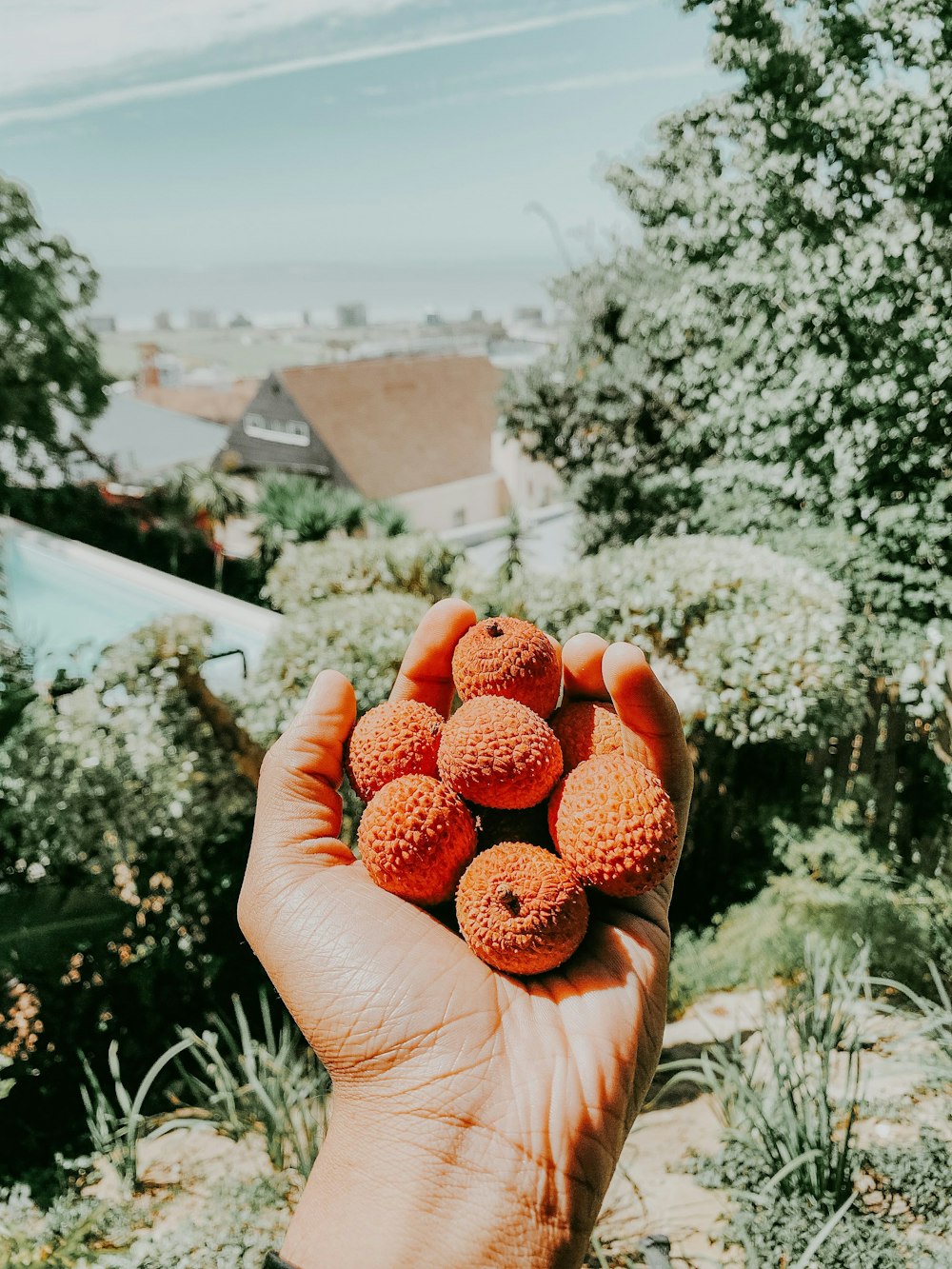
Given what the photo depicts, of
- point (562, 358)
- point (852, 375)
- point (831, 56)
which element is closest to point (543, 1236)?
point (852, 375)

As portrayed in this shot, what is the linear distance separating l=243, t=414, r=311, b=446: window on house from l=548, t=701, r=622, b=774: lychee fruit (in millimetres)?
23614

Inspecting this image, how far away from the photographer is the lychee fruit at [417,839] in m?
1.52

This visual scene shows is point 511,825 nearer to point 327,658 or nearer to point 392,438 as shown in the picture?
point 327,658

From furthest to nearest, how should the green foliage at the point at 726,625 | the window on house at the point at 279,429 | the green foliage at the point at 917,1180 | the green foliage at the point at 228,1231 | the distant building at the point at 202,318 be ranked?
the distant building at the point at 202,318 → the window on house at the point at 279,429 → the green foliage at the point at 726,625 → the green foliage at the point at 917,1180 → the green foliage at the point at 228,1231

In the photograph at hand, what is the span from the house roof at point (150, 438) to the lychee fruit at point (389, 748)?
52.7ft

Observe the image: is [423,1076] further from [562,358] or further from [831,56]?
[562,358]

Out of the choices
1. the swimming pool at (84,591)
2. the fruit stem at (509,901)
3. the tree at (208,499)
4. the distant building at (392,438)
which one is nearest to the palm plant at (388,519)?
the swimming pool at (84,591)

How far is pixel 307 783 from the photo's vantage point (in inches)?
67.6

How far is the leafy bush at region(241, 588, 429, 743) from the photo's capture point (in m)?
3.76

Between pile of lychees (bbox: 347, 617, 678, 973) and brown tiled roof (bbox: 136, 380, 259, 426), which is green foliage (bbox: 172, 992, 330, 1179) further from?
brown tiled roof (bbox: 136, 380, 259, 426)

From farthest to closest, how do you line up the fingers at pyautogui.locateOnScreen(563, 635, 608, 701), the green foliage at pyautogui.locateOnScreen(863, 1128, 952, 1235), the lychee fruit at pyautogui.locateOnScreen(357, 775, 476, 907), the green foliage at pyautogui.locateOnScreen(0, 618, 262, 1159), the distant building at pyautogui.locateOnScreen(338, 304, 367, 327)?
1. the distant building at pyautogui.locateOnScreen(338, 304, 367, 327)
2. the green foliage at pyautogui.locateOnScreen(0, 618, 262, 1159)
3. the green foliage at pyautogui.locateOnScreen(863, 1128, 952, 1235)
4. the fingers at pyautogui.locateOnScreen(563, 635, 608, 701)
5. the lychee fruit at pyautogui.locateOnScreen(357, 775, 476, 907)

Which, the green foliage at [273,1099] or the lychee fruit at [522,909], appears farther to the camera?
the green foliage at [273,1099]

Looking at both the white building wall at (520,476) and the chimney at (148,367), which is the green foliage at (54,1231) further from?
the chimney at (148,367)

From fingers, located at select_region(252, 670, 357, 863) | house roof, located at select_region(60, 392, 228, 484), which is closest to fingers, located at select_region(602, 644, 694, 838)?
fingers, located at select_region(252, 670, 357, 863)
